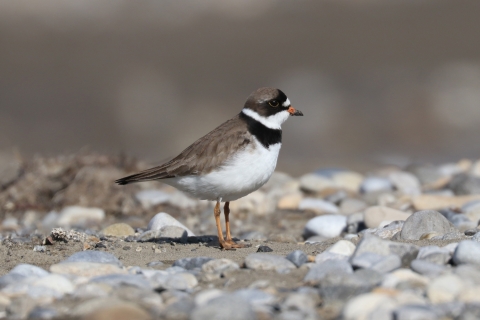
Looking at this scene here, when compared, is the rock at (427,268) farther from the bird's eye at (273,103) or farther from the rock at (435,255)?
the bird's eye at (273,103)

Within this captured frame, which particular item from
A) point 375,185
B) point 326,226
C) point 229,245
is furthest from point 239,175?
point 375,185

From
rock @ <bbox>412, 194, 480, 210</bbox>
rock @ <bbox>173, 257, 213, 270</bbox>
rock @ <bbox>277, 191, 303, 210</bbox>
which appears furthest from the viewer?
rock @ <bbox>277, 191, 303, 210</bbox>

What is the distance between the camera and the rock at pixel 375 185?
33.7ft

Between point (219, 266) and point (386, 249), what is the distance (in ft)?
3.55

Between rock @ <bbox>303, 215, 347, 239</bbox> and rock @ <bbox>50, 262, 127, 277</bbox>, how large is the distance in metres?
3.39

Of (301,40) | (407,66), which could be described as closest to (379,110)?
(407,66)

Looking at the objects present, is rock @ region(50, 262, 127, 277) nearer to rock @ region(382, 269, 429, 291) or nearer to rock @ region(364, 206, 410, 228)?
rock @ region(382, 269, 429, 291)

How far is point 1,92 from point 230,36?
345 inches

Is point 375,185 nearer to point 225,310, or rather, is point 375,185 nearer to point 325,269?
point 325,269

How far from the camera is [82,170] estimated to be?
9.73m

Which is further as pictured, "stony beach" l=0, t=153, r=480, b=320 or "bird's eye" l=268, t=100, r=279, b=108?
"bird's eye" l=268, t=100, r=279, b=108

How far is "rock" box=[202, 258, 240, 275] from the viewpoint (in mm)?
4484

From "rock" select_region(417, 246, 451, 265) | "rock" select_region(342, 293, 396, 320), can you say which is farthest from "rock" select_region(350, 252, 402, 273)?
"rock" select_region(342, 293, 396, 320)

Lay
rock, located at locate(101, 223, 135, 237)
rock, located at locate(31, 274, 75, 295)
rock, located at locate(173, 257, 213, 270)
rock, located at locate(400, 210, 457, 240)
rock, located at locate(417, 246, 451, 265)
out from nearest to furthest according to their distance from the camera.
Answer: rock, located at locate(31, 274, 75, 295) < rock, located at locate(417, 246, 451, 265) < rock, located at locate(173, 257, 213, 270) < rock, located at locate(400, 210, 457, 240) < rock, located at locate(101, 223, 135, 237)
